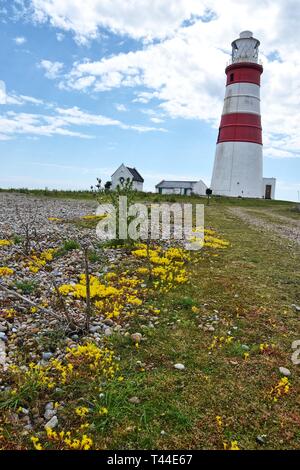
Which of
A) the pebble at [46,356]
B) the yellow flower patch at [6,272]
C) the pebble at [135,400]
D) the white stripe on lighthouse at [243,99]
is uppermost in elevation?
the white stripe on lighthouse at [243,99]

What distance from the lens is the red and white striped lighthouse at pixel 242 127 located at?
5097cm

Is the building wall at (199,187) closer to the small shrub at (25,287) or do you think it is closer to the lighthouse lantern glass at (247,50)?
the lighthouse lantern glass at (247,50)

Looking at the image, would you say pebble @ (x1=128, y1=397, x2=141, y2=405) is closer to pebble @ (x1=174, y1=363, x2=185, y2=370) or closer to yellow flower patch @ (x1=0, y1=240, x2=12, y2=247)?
pebble @ (x1=174, y1=363, x2=185, y2=370)

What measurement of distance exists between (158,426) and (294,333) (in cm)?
370

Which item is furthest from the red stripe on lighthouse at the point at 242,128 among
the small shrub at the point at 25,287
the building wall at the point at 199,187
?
the small shrub at the point at 25,287

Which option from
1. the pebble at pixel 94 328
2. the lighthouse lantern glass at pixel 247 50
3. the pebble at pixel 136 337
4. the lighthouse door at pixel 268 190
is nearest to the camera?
the pebble at pixel 136 337

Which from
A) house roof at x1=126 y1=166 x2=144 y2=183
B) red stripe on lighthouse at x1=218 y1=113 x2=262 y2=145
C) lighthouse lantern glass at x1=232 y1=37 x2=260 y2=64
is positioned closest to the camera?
red stripe on lighthouse at x1=218 y1=113 x2=262 y2=145

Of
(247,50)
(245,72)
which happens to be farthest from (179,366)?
(247,50)

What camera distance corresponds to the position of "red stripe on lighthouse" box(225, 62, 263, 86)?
5159cm

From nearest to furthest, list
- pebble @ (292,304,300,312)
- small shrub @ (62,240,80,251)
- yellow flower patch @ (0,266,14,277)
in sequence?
pebble @ (292,304,300,312), yellow flower patch @ (0,266,14,277), small shrub @ (62,240,80,251)

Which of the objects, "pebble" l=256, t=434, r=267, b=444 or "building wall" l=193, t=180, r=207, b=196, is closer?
"pebble" l=256, t=434, r=267, b=444

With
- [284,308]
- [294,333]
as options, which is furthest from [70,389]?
[284,308]

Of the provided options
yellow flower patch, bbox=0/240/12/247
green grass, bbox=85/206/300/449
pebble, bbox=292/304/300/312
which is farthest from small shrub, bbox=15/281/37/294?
pebble, bbox=292/304/300/312
